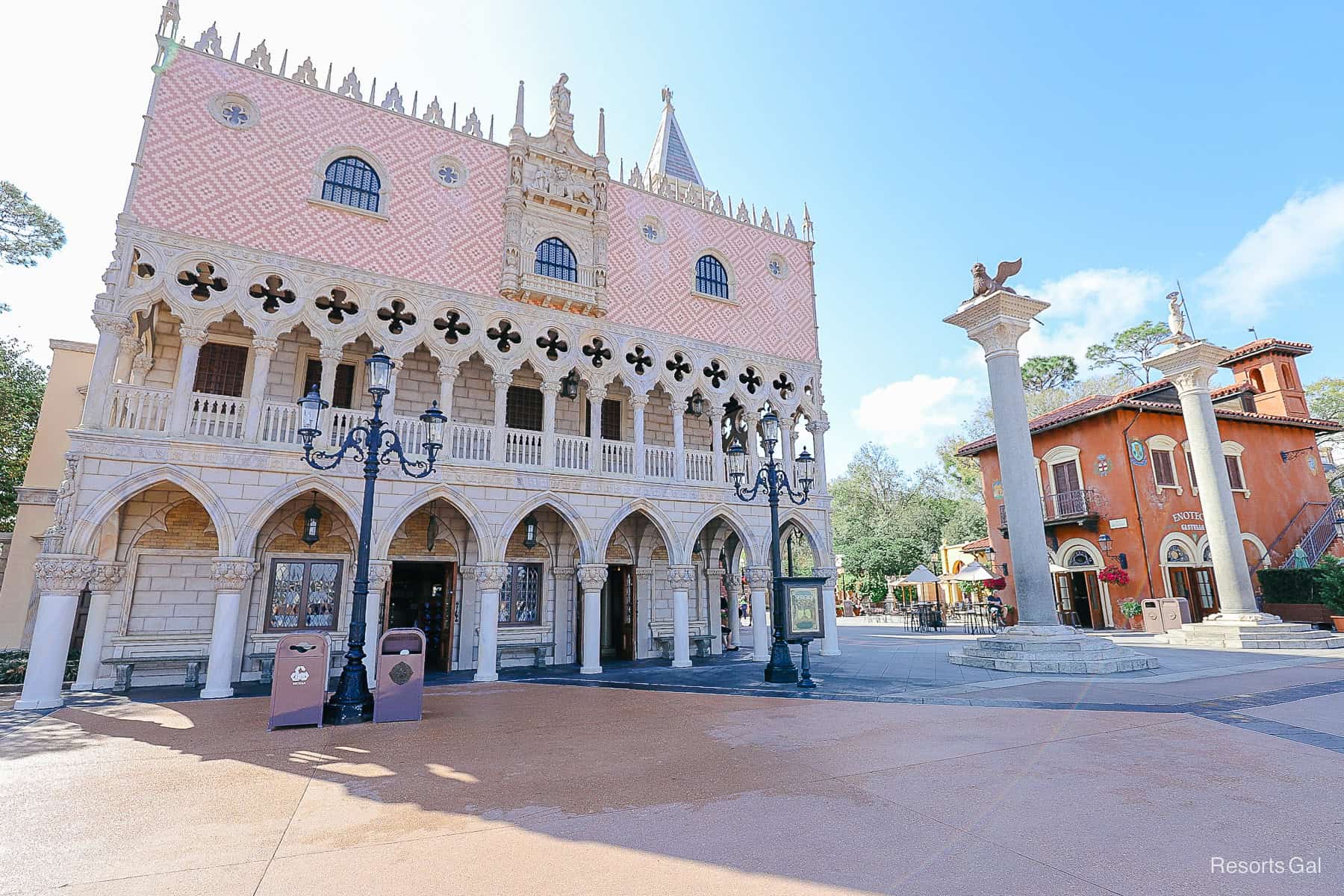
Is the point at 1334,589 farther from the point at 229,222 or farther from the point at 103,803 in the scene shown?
the point at 229,222

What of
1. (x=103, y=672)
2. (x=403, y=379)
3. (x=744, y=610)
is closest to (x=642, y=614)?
(x=403, y=379)

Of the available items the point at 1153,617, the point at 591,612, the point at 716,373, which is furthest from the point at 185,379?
the point at 1153,617

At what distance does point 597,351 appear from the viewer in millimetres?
15891

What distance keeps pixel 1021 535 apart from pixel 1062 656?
2448 millimetres

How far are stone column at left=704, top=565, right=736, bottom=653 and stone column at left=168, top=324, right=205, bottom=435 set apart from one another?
13018 millimetres

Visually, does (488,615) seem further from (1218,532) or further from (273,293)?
(1218,532)

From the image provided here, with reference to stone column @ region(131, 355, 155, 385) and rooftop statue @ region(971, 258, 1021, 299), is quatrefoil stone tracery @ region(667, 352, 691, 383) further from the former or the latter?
stone column @ region(131, 355, 155, 385)

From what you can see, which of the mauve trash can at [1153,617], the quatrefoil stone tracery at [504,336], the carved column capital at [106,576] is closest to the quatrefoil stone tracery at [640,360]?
the quatrefoil stone tracery at [504,336]

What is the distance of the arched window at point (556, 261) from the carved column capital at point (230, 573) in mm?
8947

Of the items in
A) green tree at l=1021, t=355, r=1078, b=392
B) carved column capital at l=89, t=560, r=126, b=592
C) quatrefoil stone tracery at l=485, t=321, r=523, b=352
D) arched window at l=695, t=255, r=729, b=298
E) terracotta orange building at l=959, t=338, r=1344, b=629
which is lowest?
carved column capital at l=89, t=560, r=126, b=592

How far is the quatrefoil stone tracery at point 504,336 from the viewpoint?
14.7 m

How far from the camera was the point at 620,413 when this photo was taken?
17.5m

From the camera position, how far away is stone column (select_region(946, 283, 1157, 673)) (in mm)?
11719

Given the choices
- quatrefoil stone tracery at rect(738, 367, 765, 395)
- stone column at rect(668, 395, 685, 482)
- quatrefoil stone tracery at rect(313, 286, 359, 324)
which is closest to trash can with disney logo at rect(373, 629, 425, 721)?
quatrefoil stone tracery at rect(313, 286, 359, 324)
